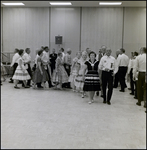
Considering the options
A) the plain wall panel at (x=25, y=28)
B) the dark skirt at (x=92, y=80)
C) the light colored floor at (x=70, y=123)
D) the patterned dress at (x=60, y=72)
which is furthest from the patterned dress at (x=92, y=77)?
the plain wall panel at (x=25, y=28)

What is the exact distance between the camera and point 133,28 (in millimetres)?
14633

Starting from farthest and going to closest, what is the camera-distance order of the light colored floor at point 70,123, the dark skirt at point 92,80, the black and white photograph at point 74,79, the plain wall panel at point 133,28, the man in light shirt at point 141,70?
the plain wall panel at point 133,28 → the dark skirt at point 92,80 → the man in light shirt at point 141,70 → the black and white photograph at point 74,79 → the light colored floor at point 70,123

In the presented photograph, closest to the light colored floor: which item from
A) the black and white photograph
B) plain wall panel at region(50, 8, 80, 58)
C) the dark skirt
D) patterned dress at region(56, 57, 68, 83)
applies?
the black and white photograph

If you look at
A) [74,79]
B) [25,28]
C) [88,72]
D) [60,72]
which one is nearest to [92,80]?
[88,72]

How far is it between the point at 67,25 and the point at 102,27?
6.96ft

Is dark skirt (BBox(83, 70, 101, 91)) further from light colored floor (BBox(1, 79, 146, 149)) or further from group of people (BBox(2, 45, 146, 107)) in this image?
light colored floor (BBox(1, 79, 146, 149))

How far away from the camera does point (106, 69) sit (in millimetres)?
7301

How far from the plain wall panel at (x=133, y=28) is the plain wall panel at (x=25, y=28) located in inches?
188

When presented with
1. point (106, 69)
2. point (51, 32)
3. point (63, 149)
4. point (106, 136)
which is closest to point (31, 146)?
point (63, 149)

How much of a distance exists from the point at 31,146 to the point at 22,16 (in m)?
12.2

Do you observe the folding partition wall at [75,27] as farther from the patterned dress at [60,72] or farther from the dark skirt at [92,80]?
the dark skirt at [92,80]

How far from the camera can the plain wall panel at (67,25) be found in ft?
48.9

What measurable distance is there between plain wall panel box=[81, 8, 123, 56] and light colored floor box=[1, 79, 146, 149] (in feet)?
22.1

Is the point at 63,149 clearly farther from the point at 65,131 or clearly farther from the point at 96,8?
the point at 96,8
